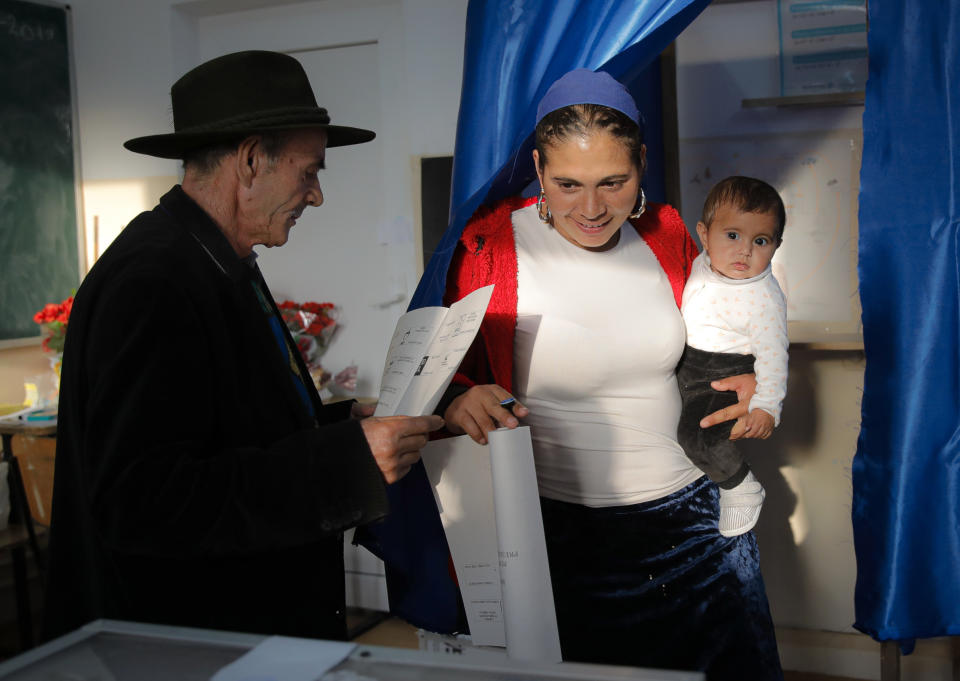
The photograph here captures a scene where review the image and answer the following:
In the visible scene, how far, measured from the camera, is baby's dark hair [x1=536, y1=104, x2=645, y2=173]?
4.31 ft

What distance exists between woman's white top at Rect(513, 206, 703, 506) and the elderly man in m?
0.34

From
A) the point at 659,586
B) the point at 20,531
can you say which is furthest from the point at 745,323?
the point at 20,531

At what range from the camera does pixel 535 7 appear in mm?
1510

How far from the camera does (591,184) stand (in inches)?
52.6

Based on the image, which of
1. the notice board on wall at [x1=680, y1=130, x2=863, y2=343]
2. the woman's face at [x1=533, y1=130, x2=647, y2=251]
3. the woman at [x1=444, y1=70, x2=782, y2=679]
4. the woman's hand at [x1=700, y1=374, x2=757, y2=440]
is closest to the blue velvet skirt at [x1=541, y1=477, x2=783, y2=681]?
the woman at [x1=444, y1=70, x2=782, y2=679]

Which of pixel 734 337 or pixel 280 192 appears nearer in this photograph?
pixel 280 192

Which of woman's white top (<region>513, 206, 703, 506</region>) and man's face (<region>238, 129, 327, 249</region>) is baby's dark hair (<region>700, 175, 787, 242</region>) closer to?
woman's white top (<region>513, 206, 703, 506</region>)

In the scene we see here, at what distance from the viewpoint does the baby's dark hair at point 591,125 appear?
4.31 feet

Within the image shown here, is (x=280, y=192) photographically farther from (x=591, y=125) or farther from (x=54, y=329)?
(x=54, y=329)

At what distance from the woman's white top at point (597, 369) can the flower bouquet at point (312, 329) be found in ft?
5.89

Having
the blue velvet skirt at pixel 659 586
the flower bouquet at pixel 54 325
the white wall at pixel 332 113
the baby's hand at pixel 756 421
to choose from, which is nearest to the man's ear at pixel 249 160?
the blue velvet skirt at pixel 659 586

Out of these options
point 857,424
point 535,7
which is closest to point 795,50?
point 857,424

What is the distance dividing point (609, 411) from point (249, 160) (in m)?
0.71

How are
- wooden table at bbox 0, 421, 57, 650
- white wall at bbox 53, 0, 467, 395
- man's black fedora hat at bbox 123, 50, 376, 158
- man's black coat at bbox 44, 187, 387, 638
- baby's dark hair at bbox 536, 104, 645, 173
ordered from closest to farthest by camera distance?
1. man's black coat at bbox 44, 187, 387, 638
2. man's black fedora hat at bbox 123, 50, 376, 158
3. baby's dark hair at bbox 536, 104, 645, 173
4. wooden table at bbox 0, 421, 57, 650
5. white wall at bbox 53, 0, 467, 395
